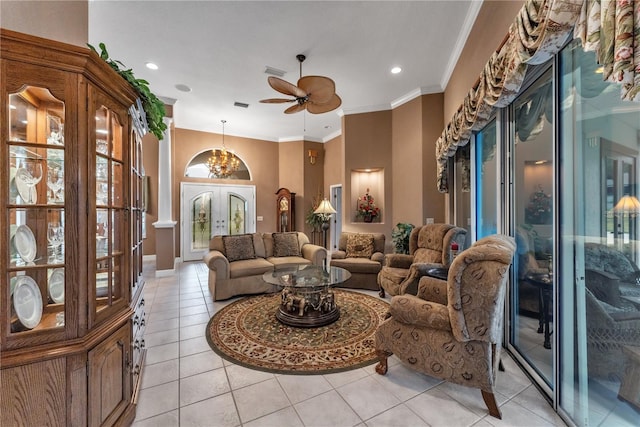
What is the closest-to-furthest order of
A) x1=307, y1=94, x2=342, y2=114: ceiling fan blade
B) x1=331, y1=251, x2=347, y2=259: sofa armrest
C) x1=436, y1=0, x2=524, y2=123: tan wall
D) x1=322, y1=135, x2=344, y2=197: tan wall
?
1. x1=436, y1=0, x2=524, y2=123: tan wall
2. x1=307, y1=94, x2=342, y2=114: ceiling fan blade
3. x1=331, y1=251, x2=347, y2=259: sofa armrest
4. x1=322, y1=135, x2=344, y2=197: tan wall

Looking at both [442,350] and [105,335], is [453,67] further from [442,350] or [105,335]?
[105,335]

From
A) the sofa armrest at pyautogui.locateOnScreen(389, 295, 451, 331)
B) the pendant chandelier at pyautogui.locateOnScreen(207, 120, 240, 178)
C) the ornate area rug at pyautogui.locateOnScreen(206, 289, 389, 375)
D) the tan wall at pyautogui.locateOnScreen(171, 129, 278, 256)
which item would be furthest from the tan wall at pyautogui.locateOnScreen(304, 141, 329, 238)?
the sofa armrest at pyautogui.locateOnScreen(389, 295, 451, 331)

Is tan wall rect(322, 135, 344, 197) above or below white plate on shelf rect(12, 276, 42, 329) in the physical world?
above

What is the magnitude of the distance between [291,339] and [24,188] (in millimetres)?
2326

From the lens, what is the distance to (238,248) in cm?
446

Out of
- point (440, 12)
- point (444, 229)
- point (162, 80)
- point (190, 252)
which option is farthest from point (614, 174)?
point (190, 252)

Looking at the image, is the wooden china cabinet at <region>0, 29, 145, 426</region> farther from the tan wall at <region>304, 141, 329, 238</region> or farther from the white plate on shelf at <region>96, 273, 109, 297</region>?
the tan wall at <region>304, 141, 329, 238</region>

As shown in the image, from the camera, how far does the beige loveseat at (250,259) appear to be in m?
3.89

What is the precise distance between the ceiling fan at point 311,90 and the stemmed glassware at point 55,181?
2.25 m

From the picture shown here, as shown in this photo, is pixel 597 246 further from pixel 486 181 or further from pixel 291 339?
pixel 291 339

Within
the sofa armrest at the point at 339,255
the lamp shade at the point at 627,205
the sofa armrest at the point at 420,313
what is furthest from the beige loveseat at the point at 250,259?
the lamp shade at the point at 627,205

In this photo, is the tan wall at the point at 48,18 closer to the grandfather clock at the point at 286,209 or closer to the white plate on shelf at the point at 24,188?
the white plate on shelf at the point at 24,188

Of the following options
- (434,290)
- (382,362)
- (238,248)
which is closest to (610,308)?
(434,290)

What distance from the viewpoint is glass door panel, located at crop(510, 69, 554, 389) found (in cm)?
195
